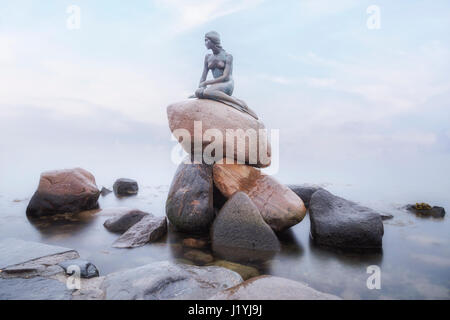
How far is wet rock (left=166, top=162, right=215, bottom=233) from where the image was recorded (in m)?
5.34

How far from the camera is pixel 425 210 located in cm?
784

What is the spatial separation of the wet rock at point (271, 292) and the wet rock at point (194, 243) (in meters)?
1.86

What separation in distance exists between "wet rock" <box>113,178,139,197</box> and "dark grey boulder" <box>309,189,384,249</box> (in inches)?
347

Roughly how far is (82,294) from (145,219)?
112 inches

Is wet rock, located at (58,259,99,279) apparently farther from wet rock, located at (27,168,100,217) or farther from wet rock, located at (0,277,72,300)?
wet rock, located at (27,168,100,217)

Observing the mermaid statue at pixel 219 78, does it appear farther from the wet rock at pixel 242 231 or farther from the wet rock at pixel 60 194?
the wet rock at pixel 60 194

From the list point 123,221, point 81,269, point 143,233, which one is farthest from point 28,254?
point 123,221

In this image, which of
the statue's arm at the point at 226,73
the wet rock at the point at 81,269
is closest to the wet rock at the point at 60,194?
the wet rock at the point at 81,269

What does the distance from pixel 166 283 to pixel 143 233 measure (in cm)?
239

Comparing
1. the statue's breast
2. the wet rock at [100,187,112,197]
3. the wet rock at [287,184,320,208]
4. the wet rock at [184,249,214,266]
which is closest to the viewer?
the wet rock at [184,249,214,266]

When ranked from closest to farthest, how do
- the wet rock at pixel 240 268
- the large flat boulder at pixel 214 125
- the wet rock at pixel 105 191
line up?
the wet rock at pixel 240 268, the large flat boulder at pixel 214 125, the wet rock at pixel 105 191

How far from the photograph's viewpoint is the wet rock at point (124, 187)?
1123cm

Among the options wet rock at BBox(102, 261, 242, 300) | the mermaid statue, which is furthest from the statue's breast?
wet rock at BBox(102, 261, 242, 300)
